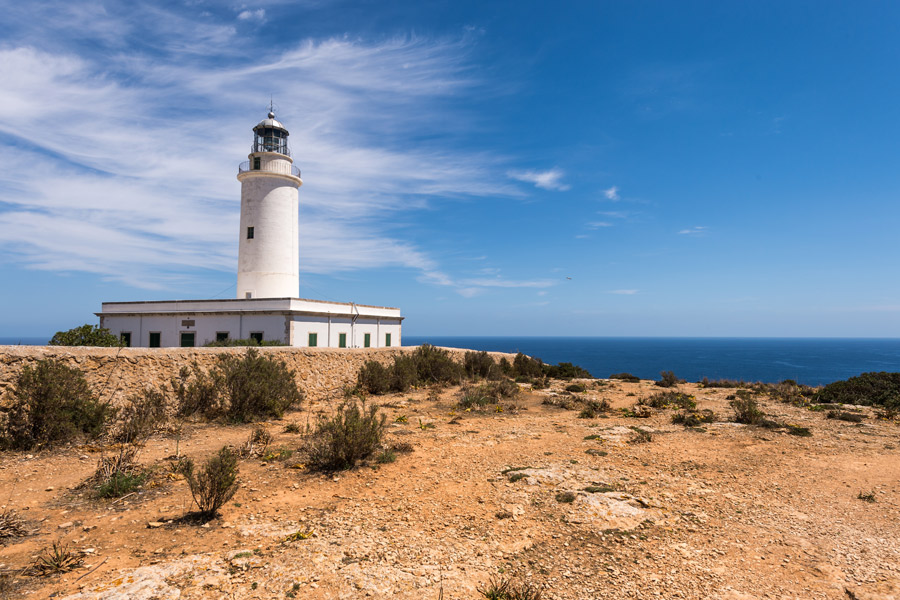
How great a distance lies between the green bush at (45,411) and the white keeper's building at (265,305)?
517 inches

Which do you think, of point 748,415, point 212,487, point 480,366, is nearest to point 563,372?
point 480,366

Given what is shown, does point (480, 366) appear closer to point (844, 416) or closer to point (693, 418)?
point (693, 418)

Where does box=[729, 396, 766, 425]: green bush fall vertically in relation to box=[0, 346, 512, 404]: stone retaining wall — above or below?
below

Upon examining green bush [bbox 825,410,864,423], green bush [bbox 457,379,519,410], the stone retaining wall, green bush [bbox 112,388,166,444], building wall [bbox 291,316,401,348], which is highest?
building wall [bbox 291,316,401,348]

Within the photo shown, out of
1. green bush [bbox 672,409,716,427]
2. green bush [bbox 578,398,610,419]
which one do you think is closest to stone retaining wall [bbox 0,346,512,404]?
green bush [bbox 578,398,610,419]

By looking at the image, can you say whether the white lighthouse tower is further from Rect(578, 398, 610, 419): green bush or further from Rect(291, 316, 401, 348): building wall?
Rect(578, 398, 610, 419): green bush

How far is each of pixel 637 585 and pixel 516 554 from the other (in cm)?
120

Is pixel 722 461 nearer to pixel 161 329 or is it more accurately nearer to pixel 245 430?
pixel 245 430

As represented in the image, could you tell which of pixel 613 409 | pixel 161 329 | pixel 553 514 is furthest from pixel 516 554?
pixel 161 329

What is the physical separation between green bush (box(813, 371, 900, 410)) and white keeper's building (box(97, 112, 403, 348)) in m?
21.6

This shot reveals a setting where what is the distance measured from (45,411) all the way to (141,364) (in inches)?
97.6

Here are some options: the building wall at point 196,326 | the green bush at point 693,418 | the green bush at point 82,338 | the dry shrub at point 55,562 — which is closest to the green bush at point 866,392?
the green bush at point 693,418

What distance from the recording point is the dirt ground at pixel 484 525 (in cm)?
431

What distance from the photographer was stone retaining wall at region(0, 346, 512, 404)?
28.3 feet
